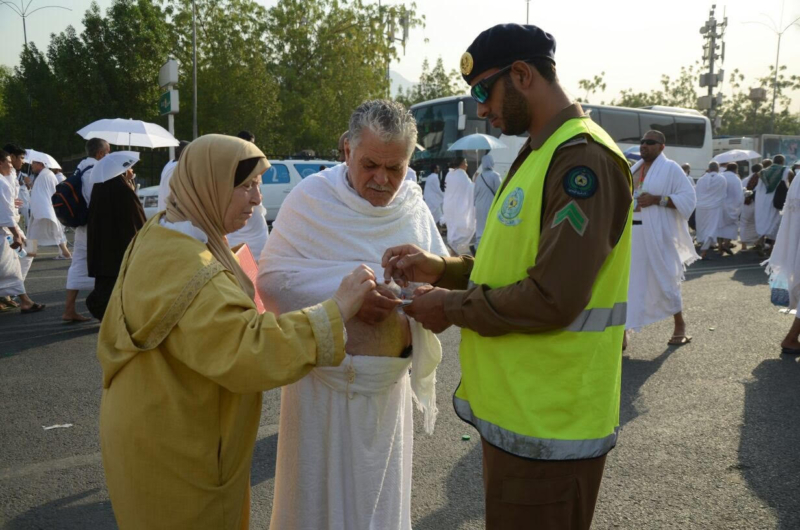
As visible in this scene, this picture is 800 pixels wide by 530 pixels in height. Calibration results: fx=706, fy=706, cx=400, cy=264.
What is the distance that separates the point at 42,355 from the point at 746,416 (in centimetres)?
613

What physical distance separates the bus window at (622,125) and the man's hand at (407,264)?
2325 cm

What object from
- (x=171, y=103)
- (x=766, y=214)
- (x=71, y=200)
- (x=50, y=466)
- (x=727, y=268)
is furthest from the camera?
(x=766, y=214)

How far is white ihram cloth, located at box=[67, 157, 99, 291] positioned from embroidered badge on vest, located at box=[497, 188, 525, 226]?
269 inches

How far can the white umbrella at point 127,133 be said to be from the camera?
40.1 ft

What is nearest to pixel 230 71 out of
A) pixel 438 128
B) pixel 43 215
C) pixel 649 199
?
pixel 438 128

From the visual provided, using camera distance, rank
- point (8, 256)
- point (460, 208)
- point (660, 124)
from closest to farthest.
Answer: point (8, 256) < point (460, 208) < point (660, 124)

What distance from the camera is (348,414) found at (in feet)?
8.79

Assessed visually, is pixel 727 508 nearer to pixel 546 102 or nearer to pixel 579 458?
pixel 579 458

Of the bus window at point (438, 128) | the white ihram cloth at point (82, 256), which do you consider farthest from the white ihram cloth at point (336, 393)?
the bus window at point (438, 128)

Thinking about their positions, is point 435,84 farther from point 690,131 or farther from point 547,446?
point 547,446

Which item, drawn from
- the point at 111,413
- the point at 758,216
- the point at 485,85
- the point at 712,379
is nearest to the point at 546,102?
the point at 485,85

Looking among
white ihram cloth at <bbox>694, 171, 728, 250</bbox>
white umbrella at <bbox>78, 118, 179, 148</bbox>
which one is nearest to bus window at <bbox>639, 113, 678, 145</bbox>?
white ihram cloth at <bbox>694, 171, 728, 250</bbox>

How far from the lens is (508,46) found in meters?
2.11

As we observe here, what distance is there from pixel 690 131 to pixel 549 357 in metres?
28.4
